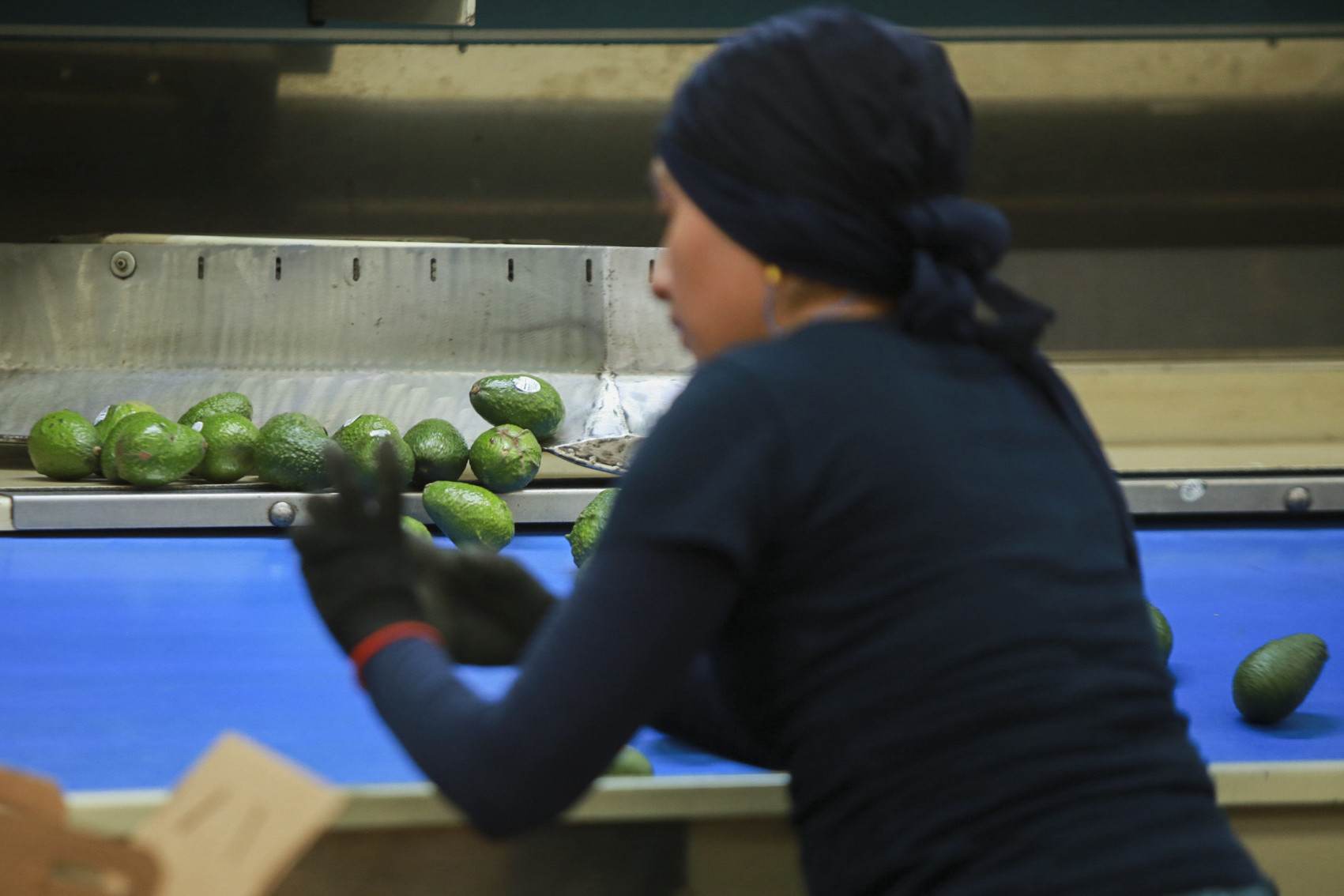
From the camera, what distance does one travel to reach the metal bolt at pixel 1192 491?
88.8 inches

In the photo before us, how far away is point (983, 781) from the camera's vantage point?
0.61 meters

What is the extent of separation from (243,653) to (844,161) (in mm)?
986

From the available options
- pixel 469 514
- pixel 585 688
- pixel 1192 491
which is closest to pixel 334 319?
pixel 469 514

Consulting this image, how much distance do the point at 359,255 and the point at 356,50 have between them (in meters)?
1.20

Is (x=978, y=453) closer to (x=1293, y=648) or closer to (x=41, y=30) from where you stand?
(x=1293, y=648)

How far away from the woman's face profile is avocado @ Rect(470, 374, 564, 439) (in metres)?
1.52

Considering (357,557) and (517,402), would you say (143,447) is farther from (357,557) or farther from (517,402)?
(357,557)

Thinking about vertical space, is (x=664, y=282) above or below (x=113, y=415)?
above

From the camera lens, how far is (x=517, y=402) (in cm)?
224

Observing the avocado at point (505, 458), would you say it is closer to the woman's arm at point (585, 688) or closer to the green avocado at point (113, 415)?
the green avocado at point (113, 415)

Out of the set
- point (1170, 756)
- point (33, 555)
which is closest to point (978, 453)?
point (1170, 756)

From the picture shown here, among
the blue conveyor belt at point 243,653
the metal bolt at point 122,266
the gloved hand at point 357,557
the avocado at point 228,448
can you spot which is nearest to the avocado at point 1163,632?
the blue conveyor belt at point 243,653

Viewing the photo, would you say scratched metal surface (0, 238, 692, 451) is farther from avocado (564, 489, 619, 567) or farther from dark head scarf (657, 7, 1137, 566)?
dark head scarf (657, 7, 1137, 566)

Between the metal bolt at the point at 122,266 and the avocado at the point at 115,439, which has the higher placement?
the metal bolt at the point at 122,266
